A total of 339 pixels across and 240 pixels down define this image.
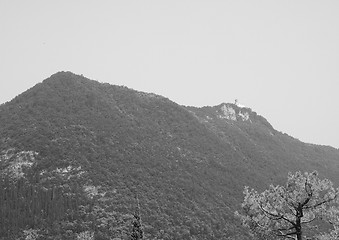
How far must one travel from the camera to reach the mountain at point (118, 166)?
46312 mm

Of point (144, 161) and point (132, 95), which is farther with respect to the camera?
point (132, 95)

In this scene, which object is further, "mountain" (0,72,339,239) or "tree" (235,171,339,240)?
"mountain" (0,72,339,239)

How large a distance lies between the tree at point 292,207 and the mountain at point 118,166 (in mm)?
17182

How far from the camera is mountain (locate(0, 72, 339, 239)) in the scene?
152 ft

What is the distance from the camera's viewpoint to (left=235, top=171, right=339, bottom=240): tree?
13727mm

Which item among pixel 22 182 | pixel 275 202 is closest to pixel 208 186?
pixel 22 182

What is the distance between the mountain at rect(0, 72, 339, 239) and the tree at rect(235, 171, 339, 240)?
1718 centimetres

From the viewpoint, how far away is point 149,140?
75.2 meters

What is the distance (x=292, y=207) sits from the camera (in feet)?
47.2

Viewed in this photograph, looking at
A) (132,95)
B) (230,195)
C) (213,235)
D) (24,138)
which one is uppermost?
(132,95)

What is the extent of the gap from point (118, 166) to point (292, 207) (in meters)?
49.2

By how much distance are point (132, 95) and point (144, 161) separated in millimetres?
32616

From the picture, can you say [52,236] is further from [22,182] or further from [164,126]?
[164,126]

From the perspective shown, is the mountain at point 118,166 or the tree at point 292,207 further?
the mountain at point 118,166
